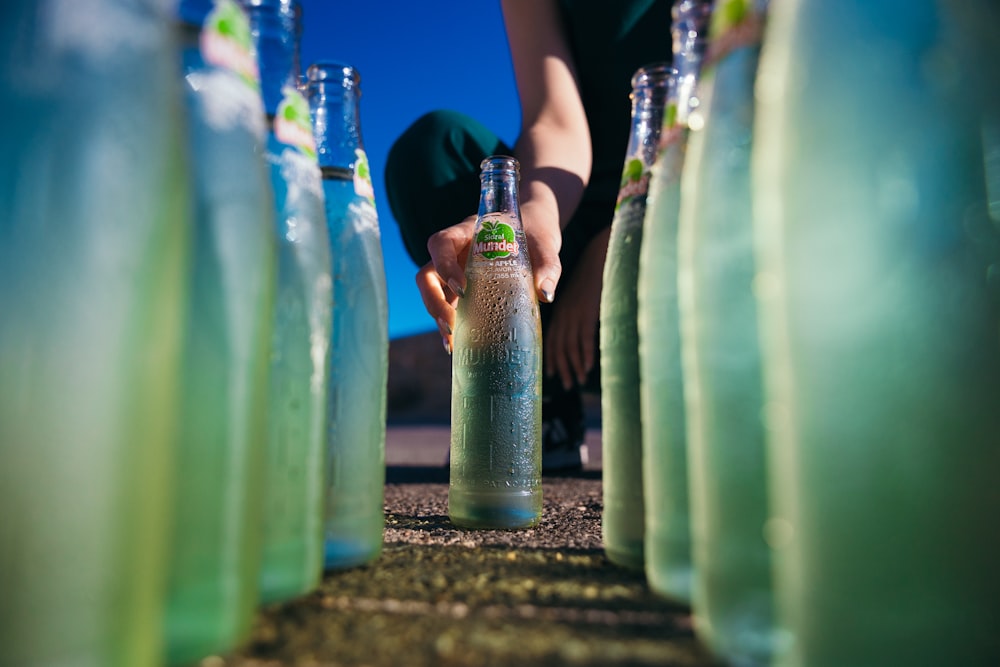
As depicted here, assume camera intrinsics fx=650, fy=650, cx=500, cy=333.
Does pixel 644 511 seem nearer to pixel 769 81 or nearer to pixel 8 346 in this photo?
pixel 769 81

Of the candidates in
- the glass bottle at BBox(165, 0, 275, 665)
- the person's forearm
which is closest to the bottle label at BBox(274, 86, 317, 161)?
the glass bottle at BBox(165, 0, 275, 665)

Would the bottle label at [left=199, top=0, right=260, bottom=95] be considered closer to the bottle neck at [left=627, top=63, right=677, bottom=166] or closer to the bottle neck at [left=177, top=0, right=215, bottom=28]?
the bottle neck at [left=177, top=0, right=215, bottom=28]

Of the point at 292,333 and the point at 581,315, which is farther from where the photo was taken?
the point at 581,315

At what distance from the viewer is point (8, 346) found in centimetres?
35

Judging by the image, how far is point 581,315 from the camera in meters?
1.71

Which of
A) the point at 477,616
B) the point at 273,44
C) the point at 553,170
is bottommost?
the point at 477,616

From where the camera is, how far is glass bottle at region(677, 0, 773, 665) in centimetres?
42

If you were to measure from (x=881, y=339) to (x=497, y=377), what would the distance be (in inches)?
28.1

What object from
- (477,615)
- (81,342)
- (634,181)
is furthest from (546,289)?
(81,342)

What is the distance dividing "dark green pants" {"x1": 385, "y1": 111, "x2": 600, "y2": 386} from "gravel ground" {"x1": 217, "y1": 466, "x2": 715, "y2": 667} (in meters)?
1.25

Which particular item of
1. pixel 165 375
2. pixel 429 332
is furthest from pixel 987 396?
pixel 429 332

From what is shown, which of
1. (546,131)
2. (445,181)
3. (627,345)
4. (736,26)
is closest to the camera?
(736,26)

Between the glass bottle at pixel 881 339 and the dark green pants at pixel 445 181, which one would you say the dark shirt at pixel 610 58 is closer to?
the dark green pants at pixel 445 181

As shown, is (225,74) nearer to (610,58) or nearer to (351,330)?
(351,330)
